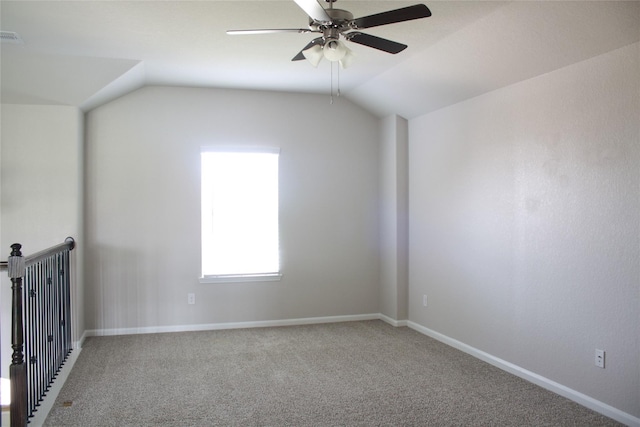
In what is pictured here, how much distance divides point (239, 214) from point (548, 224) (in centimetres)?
320

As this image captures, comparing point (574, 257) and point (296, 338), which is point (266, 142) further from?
point (574, 257)

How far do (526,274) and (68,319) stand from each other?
147 inches

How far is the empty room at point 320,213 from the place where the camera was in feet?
10.7

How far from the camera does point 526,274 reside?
3980mm

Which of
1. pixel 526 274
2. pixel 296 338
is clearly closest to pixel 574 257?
pixel 526 274

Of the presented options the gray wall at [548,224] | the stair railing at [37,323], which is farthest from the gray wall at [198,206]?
the gray wall at [548,224]

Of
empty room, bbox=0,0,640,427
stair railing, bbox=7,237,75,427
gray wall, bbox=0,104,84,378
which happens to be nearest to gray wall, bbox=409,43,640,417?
empty room, bbox=0,0,640,427

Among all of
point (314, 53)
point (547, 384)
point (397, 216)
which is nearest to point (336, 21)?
point (314, 53)

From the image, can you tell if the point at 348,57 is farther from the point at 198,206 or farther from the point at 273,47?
the point at 198,206

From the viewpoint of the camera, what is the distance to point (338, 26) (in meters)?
2.71

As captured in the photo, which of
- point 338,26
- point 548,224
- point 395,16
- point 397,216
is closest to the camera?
point 395,16

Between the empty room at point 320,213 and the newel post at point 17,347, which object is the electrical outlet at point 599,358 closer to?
the empty room at point 320,213

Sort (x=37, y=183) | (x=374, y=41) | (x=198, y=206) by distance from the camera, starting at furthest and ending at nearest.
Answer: (x=198, y=206) → (x=37, y=183) → (x=374, y=41)

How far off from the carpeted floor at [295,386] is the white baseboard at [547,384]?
58 millimetres
